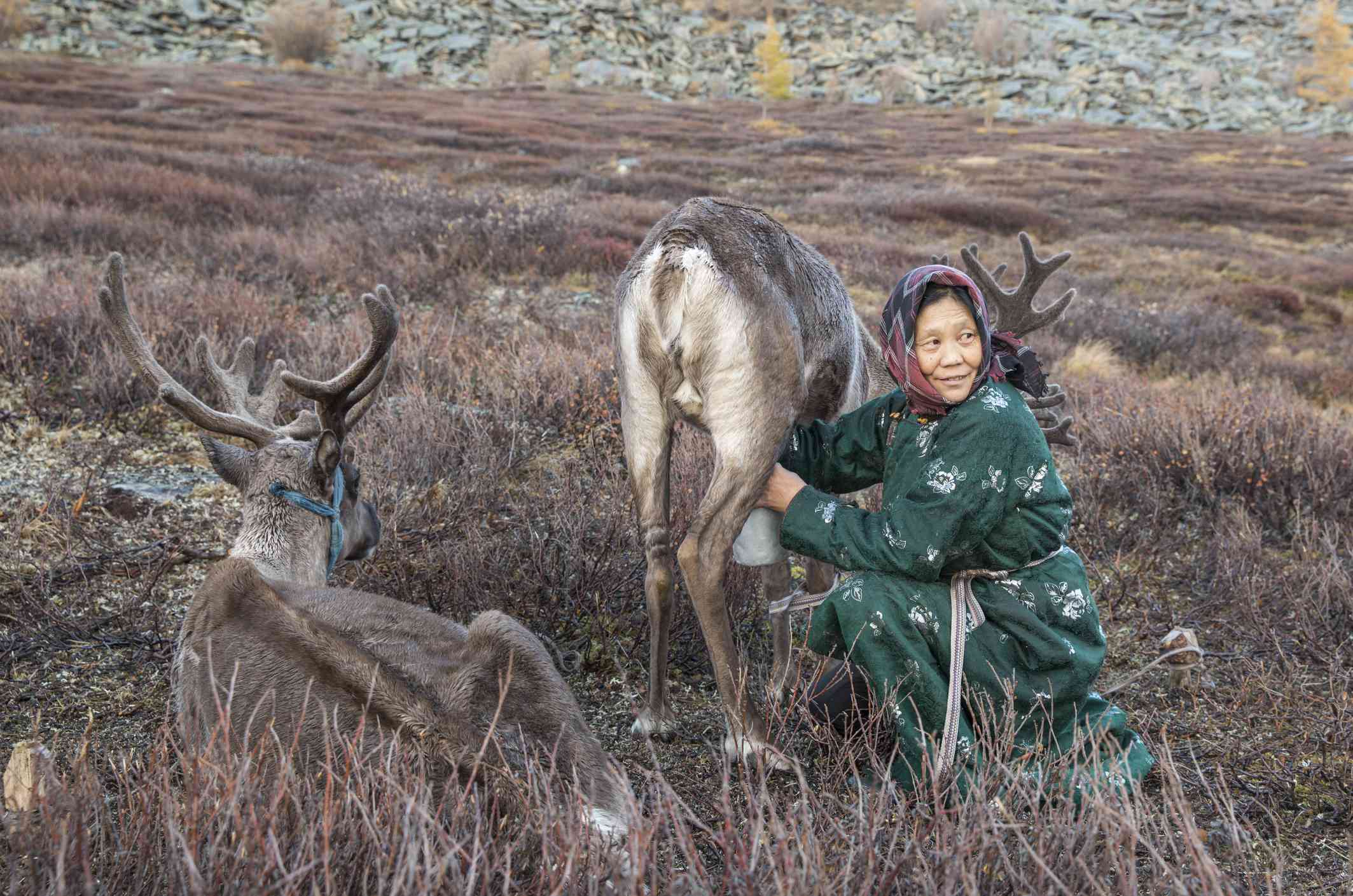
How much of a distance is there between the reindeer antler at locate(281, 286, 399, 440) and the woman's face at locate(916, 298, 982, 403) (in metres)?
1.68

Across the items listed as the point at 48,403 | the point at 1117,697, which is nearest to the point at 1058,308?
the point at 1117,697

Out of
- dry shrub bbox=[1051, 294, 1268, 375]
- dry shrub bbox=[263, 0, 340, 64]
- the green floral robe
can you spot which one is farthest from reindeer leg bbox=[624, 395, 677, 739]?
dry shrub bbox=[263, 0, 340, 64]

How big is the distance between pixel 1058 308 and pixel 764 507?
6.16ft

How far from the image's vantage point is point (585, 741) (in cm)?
229

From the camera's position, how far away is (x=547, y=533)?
3855 mm

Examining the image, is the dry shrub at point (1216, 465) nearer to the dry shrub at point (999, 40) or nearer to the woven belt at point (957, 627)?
the woven belt at point (957, 627)

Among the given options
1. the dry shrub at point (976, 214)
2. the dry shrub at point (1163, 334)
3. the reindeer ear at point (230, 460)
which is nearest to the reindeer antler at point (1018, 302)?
the reindeer ear at point (230, 460)

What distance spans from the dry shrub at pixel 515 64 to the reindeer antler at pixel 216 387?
41.9m

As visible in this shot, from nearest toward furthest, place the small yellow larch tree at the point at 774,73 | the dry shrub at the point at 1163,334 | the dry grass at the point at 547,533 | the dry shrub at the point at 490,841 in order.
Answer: the dry shrub at the point at 490,841 → the dry grass at the point at 547,533 → the dry shrub at the point at 1163,334 → the small yellow larch tree at the point at 774,73

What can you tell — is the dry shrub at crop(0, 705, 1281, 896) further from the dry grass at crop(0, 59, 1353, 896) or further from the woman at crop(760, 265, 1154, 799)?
the woman at crop(760, 265, 1154, 799)

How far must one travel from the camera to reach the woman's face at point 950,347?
237 centimetres

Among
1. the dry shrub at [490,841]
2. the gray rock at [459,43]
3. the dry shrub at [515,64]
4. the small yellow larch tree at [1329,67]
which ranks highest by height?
the small yellow larch tree at [1329,67]

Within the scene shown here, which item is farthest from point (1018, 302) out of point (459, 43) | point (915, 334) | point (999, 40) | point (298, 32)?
point (999, 40)

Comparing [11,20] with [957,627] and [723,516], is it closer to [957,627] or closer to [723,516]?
[723,516]
